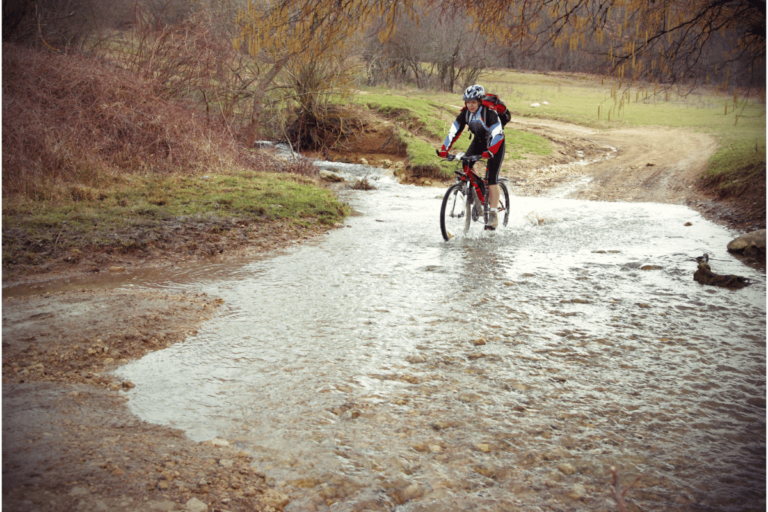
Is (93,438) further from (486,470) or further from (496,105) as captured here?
(496,105)

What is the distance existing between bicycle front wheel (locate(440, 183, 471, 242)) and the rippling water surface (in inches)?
60.2

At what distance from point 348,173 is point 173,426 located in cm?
1586

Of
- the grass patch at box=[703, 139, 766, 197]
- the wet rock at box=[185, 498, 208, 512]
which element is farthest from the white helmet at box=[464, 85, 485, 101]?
the grass patch at box=[703, 139, 766, 197]

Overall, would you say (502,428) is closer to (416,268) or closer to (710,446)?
(710,446)

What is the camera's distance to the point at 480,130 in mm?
9195

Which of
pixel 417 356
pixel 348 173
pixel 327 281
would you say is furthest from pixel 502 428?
pixel 348 173

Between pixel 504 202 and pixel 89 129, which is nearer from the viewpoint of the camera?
pixel 504 202

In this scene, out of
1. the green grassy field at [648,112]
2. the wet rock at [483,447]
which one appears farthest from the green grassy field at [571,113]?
the wet rock at [483,447]

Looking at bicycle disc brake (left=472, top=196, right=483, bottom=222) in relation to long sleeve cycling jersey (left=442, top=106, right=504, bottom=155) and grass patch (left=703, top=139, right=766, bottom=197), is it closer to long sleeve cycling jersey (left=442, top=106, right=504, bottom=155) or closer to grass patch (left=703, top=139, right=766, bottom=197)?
long sleeve cycling jersey (left=442, top=106, right=504, bottom=155)

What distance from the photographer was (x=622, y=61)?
6.05 meters

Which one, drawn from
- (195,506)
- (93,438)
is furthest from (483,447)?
(93,438)

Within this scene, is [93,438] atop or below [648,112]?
below

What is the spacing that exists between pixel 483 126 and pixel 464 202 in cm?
136

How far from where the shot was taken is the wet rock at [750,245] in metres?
8.48
